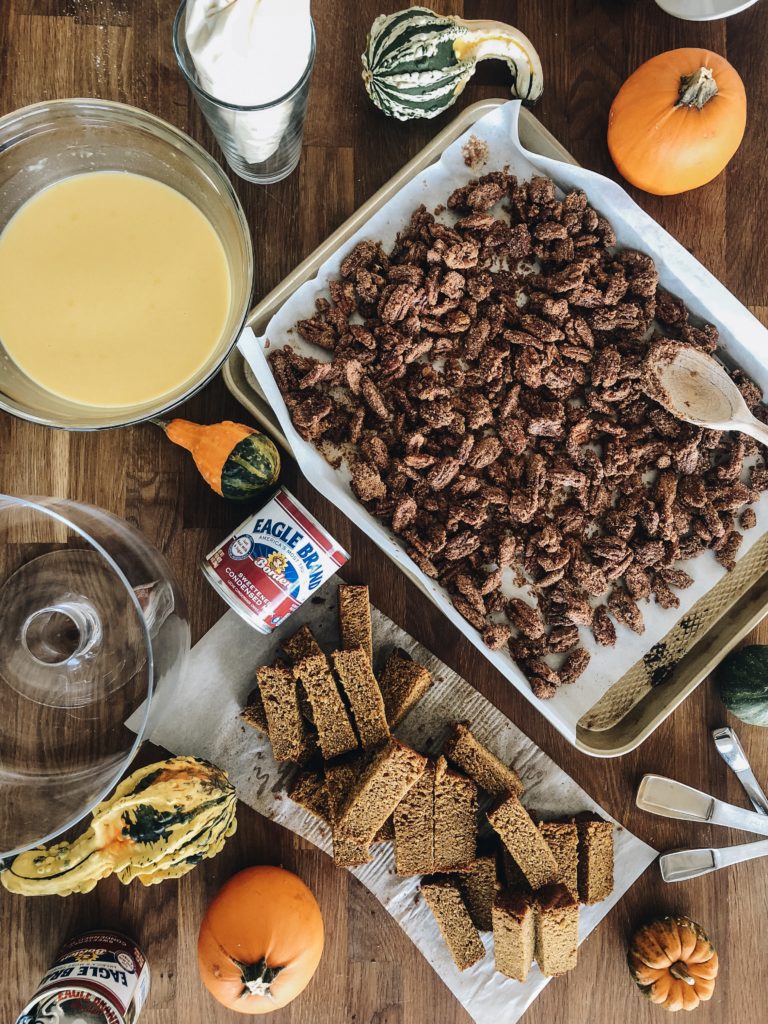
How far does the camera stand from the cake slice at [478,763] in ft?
3.79

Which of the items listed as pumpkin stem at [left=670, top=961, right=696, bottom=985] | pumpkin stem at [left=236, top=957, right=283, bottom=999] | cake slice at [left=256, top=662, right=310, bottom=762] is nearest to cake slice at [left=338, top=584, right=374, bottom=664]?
cake slice at [left=256, top=662, right=310, bottom=762]

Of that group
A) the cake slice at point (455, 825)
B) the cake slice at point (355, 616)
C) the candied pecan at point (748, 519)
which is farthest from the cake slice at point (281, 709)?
the candied pecan at point (748, 519)

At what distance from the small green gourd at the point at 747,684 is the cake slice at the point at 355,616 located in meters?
0.57

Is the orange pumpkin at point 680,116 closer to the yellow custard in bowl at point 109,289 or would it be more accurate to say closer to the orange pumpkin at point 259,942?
the yellow custard in bowl at point 109,289

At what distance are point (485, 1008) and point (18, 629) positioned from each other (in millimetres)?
920

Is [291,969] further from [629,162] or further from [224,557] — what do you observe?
[629,162]

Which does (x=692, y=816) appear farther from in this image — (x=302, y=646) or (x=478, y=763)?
(x=302, y=646)

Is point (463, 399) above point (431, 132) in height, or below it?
below

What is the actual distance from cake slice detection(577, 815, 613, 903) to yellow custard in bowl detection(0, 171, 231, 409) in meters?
0.89

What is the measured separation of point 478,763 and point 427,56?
1.03m

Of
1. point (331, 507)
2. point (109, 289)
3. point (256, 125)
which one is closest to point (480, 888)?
point (331, 507)

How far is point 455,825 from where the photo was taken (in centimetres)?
117

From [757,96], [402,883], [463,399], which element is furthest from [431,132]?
[402,883]

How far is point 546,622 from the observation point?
1160 mm
